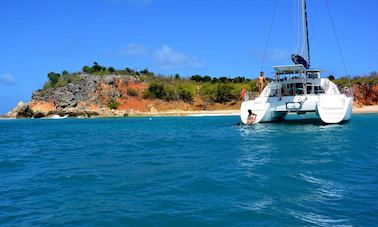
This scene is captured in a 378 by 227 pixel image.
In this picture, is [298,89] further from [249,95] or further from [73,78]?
[73,78]

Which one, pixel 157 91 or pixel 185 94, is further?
pixel 185 94

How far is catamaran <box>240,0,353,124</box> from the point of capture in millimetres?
29031

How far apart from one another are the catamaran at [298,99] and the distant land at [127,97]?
49703 millimetres

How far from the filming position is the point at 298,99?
31250 millimetres

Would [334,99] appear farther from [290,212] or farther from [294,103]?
[290,212]

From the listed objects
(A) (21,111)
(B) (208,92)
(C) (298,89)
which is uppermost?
(B) (208,92)

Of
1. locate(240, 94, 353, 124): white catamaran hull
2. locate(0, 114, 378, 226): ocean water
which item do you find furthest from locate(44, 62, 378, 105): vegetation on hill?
locate(0, 114, 378, 226): ocean water

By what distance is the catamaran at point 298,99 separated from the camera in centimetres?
2903

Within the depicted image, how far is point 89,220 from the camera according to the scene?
7.50m

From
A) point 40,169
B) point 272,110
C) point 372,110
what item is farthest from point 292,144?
point 372,110

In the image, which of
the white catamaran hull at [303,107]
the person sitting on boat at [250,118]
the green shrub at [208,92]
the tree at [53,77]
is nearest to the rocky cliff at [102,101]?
the green shrub at [208,92]

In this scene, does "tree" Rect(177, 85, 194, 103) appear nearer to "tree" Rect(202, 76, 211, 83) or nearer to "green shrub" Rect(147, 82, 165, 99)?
"green shrub" Rect(147, 82, 165, 99)

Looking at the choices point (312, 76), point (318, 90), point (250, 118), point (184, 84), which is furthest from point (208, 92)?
point (250, 118)

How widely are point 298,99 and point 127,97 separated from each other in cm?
6324
